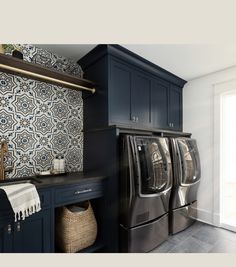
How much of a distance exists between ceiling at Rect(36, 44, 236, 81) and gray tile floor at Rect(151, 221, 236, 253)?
7.97 ft

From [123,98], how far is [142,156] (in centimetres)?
78

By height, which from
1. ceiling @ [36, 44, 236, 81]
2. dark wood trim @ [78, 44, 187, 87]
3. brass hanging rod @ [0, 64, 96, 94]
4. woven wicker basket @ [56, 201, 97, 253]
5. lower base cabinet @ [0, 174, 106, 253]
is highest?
ceiling @ [36, 44, 236, 81]

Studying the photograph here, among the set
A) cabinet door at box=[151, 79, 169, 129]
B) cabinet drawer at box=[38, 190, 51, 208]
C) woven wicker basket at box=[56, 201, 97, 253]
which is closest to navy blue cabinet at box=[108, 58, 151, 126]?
cabinet door at box=[151, 79, 169, 129]

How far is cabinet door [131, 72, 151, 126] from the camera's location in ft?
7.63

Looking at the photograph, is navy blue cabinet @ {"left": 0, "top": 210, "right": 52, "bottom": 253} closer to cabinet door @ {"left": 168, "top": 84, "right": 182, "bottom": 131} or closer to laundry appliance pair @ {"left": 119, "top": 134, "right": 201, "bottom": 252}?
laundry appliance pair @ {"left": 119, "top": 134, "right": 201, "bottom": 252}

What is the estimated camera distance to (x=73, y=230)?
1.79m

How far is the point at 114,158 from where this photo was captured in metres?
1.93

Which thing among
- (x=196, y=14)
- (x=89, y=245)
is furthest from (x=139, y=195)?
(x=196, y=14)

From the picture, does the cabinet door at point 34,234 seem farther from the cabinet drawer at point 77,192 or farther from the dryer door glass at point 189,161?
the dryer door glass at point 189,161

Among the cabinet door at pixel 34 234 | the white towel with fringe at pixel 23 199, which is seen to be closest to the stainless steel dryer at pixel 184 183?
the cabinet door at pixel 34 234

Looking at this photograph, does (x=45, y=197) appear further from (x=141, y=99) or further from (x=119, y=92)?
(x=141, y=99)

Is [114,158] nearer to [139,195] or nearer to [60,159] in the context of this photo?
[139,195]

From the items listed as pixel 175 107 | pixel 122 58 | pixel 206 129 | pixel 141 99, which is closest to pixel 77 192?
pixel 141 99

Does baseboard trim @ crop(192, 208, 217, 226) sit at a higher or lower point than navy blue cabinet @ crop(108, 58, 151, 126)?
lower
